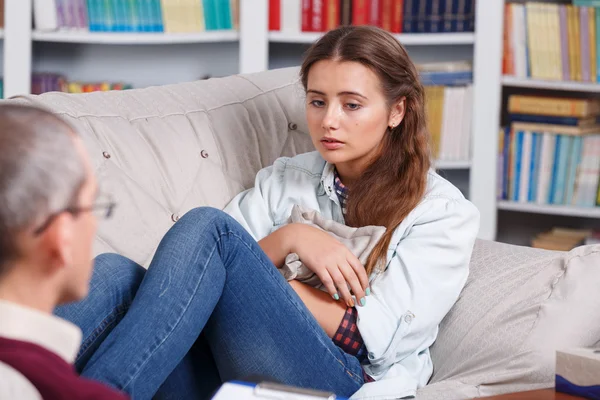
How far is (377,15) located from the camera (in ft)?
9.30

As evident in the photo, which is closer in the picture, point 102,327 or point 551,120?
point 102,327

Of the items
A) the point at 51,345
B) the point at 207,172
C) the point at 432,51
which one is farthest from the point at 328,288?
the point at 432,51

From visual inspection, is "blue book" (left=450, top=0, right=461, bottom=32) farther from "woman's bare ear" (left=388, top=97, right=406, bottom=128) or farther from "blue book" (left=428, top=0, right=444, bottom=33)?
"woman's bare ear" (left=388, top=97, right=406, bottom=128)

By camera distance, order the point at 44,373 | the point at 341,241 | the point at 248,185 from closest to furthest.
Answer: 1. the point at 44,373
2. the point at 341,241
3. the point at 248,185

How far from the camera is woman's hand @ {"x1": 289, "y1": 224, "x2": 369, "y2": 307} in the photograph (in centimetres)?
149

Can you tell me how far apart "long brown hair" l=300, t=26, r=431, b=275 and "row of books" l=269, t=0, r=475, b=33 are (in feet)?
3.82

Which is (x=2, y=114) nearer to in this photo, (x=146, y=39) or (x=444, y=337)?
(x=444, y=337)

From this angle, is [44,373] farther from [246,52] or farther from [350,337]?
[246,52]

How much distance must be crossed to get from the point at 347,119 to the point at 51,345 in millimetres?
951

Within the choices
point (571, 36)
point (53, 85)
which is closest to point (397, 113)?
point (571, 36)

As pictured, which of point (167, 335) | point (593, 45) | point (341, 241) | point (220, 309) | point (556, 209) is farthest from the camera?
point (556, 209)

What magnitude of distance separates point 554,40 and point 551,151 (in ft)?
1.16

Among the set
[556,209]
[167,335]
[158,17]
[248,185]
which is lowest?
[556,209]

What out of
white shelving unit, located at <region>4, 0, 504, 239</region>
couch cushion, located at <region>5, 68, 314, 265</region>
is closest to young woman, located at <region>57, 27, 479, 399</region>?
couch cushion, located at <region>5, 68, 314, 265</region>
